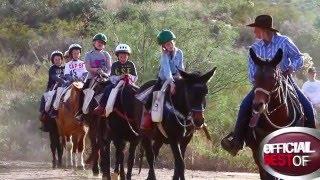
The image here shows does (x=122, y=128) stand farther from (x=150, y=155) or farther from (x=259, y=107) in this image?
(x=259, y=107)

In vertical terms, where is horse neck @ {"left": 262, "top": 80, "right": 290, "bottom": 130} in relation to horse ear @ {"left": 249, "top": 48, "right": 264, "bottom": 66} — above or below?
below

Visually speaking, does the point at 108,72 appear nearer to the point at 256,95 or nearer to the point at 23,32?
the point at 256,95

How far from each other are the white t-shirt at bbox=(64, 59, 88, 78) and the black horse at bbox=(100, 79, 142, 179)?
11.5 ft

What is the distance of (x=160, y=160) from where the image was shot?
2081cm

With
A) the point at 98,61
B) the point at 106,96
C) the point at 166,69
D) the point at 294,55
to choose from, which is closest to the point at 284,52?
the point at 294,55

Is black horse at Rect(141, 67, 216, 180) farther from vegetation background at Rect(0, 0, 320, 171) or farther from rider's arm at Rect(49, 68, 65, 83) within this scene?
rider's arm at Rect(49, 68, 65, 83)

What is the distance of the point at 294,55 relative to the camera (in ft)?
34.9

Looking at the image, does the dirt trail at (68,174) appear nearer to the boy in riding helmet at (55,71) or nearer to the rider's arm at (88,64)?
the boy in riding helmet at (55,71)

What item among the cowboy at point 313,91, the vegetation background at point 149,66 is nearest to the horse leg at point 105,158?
the cowboy at point 313,91

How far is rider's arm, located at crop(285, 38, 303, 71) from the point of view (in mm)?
10562

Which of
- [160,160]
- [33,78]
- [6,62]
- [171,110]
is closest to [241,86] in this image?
[160,160]

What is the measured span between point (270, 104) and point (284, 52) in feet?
4.04

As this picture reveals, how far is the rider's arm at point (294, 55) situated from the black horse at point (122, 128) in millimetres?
4850

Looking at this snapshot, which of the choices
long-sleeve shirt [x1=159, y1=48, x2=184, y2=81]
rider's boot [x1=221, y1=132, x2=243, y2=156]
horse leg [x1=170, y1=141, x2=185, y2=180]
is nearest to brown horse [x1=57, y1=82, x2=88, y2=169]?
long-sleeve shirt [x1=159, y1=48, x2=184, y2=81]
